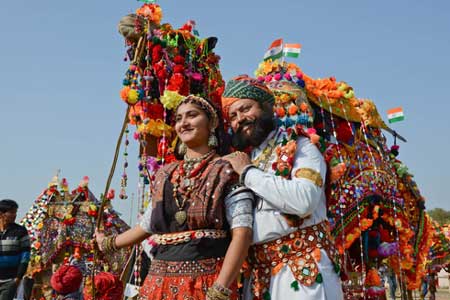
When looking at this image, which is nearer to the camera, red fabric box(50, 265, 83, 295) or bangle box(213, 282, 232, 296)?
bangle box(213, 282, 232, 296)

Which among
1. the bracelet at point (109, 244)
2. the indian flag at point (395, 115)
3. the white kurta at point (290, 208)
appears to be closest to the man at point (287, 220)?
the white kurta at point (290, 208)

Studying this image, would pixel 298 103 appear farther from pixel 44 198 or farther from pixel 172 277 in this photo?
pixel 44 198

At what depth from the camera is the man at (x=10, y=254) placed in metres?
5.75

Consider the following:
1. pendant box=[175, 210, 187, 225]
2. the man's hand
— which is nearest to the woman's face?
the man's hand

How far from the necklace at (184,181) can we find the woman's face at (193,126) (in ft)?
0.28

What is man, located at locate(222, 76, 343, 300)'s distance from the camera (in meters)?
2.45

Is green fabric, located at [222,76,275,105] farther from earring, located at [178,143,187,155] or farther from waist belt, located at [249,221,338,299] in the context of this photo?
waist belt, located at [249,221,338,299]

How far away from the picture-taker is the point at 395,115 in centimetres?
632

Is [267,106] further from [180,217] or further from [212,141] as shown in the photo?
[180,217]

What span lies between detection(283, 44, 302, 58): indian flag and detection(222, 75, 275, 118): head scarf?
2.59 meters

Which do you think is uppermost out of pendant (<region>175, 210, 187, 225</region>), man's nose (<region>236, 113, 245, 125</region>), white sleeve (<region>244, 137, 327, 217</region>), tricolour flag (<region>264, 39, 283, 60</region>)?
tricolour flag (<region>264, 39, 283, 60</region>)

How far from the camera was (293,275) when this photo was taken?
2.55 metres

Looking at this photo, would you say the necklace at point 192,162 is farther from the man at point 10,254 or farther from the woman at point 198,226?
the man at point 10,254

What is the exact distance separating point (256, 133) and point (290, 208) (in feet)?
1.79
